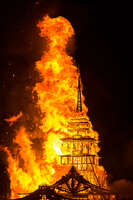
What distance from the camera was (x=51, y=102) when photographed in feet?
250

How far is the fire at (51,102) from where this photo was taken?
75062 mm

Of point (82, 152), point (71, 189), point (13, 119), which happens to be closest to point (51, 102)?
point (13, 119)

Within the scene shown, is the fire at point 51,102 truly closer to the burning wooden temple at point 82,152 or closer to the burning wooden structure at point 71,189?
the burning wooden temple at point 82,152

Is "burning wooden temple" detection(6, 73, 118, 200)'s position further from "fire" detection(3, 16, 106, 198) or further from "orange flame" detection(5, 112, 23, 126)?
"orange flame" detection(5, 112, 23, 126)

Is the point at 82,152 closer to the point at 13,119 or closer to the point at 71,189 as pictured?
the point at 13,119

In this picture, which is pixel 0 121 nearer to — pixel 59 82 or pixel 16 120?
pixel 16 120

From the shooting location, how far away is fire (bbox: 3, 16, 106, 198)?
7506 cm

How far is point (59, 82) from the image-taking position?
76375 mm

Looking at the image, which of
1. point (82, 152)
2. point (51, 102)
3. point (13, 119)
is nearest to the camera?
point (82, 152)

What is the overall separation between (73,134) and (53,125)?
126 inches

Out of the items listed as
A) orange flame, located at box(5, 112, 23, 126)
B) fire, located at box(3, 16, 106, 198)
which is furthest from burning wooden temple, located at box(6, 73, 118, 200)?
orange flame, located at box(5, 112, 23, 126)

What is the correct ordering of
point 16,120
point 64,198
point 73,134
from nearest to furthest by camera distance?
point 64,198
point 73,134
point 16,120

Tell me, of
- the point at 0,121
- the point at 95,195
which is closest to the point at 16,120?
the point at 0,121

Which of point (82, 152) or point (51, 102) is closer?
point (82, 152)
